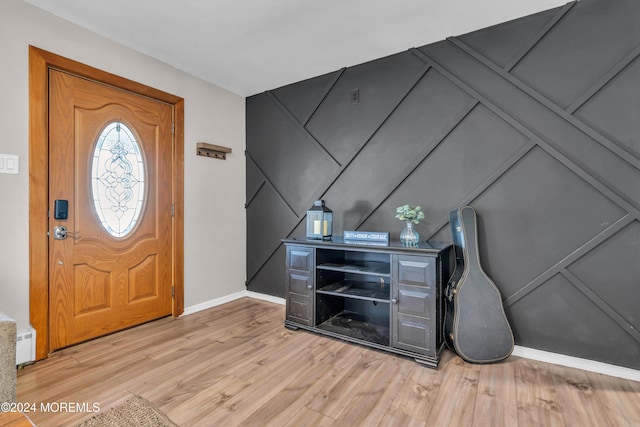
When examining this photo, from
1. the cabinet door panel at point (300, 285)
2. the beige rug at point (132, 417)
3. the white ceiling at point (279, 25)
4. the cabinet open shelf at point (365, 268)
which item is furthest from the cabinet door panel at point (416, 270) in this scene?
the white ceiling at point (279, 25)

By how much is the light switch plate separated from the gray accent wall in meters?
2.57

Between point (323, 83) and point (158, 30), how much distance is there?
159cm

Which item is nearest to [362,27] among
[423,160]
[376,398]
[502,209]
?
[423,160]

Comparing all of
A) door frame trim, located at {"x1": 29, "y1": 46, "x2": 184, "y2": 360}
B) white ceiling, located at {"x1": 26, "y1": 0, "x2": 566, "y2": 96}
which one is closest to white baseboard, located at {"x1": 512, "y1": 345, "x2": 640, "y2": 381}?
white ceiling, located at {"x1": 26, "y1": 0, "x2": 566, "y2": 96}

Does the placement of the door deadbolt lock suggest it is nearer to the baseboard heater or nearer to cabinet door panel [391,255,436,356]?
the baseboard heater

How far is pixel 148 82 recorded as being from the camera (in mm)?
2912

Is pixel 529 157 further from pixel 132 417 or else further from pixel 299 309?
pixel 132 417

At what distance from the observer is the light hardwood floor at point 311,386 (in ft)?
5.36

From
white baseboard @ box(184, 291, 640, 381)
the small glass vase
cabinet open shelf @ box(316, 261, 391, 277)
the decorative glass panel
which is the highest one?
the decorative glass panel

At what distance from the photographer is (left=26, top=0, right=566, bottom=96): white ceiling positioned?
220cm

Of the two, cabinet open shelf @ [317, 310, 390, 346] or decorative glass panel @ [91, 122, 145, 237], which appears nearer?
cabinet open shelf @ [317, 310, 390, 346]

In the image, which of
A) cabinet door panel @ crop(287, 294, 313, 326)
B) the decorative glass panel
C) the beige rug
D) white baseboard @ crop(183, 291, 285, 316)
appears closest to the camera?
the beige rug

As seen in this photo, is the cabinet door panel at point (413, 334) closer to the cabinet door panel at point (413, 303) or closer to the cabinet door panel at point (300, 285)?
the cabinet door panel at point (413, 303)

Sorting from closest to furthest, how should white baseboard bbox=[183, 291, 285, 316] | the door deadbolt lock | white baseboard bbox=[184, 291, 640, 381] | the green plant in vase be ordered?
white baseboard bbox=[184, 291, 640, 381] < the door deadbolt lock < the green plant in vase < white baseboard bbox=[183, 291, 285, 316]
